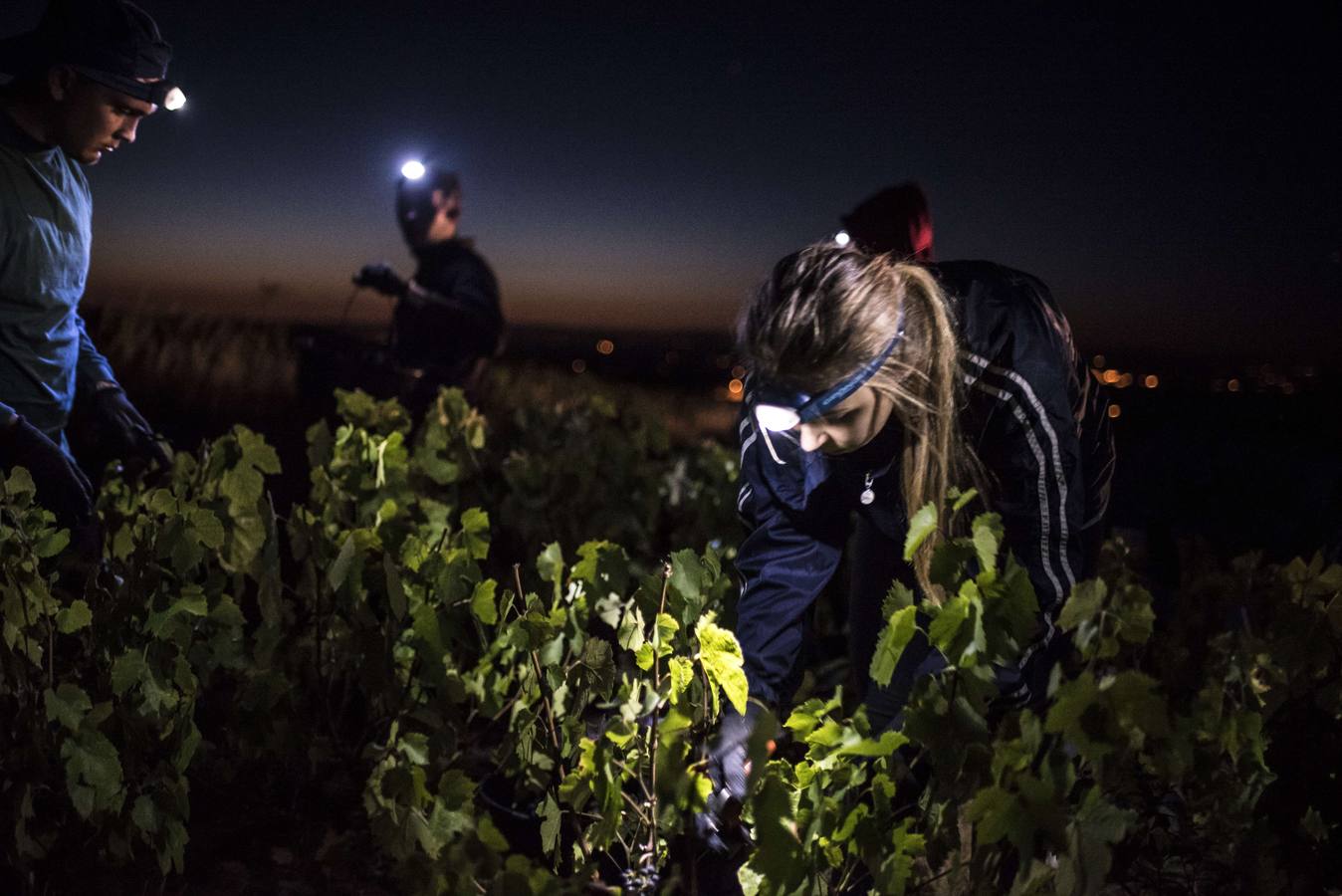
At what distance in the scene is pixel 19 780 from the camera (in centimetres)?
166

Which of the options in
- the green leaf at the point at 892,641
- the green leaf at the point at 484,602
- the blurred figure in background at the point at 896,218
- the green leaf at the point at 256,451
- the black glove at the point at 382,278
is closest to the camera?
the green leaf at the point at 892,641

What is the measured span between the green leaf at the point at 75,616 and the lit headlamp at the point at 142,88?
3.36 ft

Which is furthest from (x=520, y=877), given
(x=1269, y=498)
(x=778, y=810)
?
(x=1269, y=498)

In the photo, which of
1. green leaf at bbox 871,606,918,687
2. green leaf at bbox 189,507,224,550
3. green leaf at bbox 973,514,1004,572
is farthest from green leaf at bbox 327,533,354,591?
green leaf at bbox 973,514,1004,572

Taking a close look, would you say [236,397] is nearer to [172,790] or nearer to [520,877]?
[172,790]

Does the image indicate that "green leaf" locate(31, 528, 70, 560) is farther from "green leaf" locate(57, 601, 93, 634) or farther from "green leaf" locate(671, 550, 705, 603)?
"green leaf" locate(671, 550, 705, 603)

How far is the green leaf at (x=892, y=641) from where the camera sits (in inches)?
49.7

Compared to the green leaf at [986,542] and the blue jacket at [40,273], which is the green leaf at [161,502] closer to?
the blue jacket at [40,273]

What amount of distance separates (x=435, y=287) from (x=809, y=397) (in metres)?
3.00

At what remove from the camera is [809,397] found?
157 centimetres

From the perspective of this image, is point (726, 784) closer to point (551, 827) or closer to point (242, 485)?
point (551, 827)

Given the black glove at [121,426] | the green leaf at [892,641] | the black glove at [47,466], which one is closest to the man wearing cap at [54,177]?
the black glove at [47,466]

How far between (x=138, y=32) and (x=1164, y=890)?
2.60m

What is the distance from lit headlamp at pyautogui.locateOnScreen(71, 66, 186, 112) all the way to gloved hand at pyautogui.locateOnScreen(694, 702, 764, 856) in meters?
1.65
